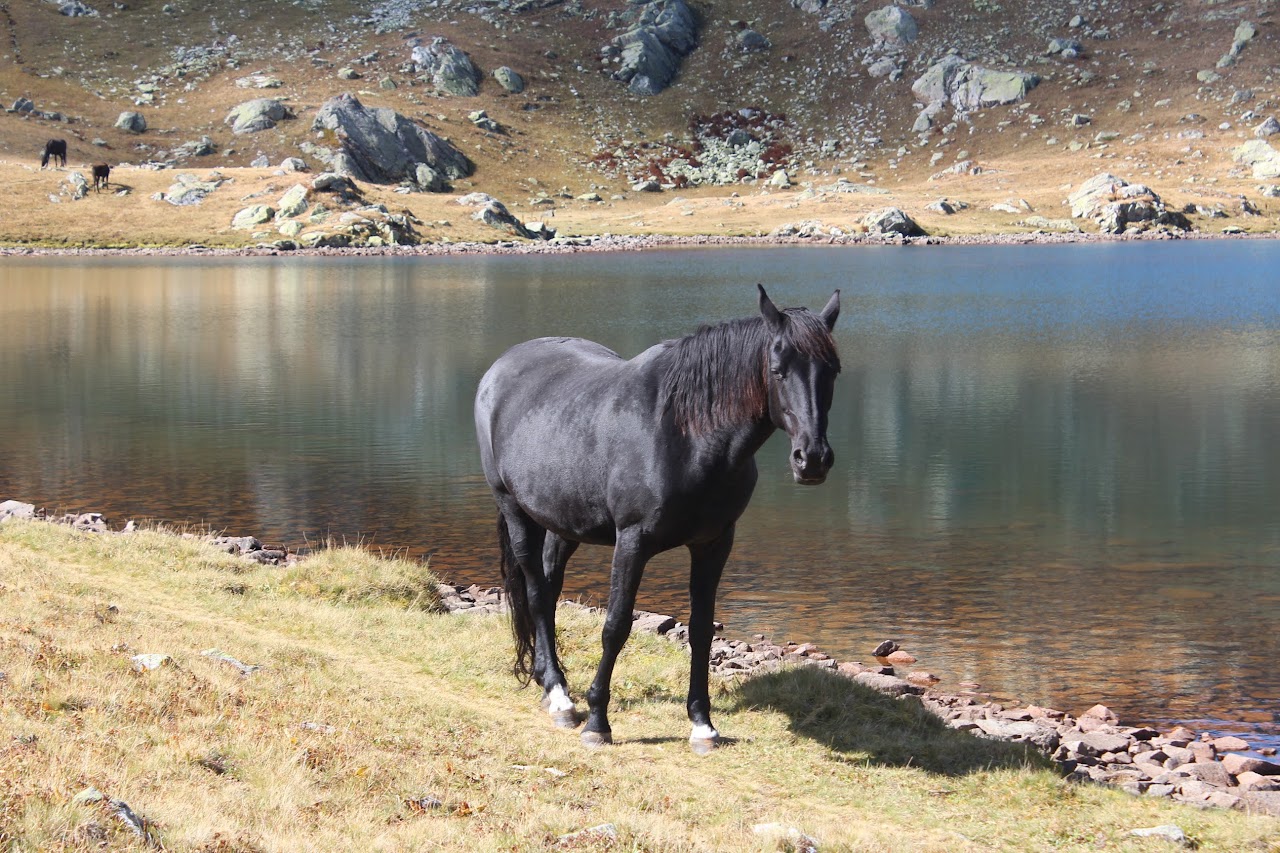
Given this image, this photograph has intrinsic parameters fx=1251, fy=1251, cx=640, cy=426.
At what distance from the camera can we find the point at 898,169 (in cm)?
16325

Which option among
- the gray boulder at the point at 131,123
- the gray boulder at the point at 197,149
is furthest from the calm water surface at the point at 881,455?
the gray boulder at the point at 131,123

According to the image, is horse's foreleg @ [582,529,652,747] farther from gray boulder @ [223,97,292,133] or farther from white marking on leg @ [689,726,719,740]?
gray boulder @ [223,97,292,133]

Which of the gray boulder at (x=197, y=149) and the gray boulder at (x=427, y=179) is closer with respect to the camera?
the gray boulder at (x=427, y=179)

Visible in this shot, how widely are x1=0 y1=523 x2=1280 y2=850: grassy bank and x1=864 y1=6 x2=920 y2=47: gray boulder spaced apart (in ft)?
637

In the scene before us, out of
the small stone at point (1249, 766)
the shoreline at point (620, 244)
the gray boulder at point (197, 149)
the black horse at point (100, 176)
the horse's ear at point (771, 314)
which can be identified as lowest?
the small stone at point (1249, 766)

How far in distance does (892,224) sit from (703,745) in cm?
10908

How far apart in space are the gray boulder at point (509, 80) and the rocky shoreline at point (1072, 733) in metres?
170

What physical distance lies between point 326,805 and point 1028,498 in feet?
64.2

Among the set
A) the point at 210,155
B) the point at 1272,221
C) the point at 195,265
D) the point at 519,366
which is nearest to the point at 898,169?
the point at 1272,221

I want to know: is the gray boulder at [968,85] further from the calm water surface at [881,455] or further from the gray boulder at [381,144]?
the calm water surface at [881,455]

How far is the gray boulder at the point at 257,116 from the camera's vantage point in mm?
143250

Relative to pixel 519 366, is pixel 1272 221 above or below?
above

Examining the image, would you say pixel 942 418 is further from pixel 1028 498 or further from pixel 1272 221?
pixel 1272 221

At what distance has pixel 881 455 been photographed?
28797 millimetres
